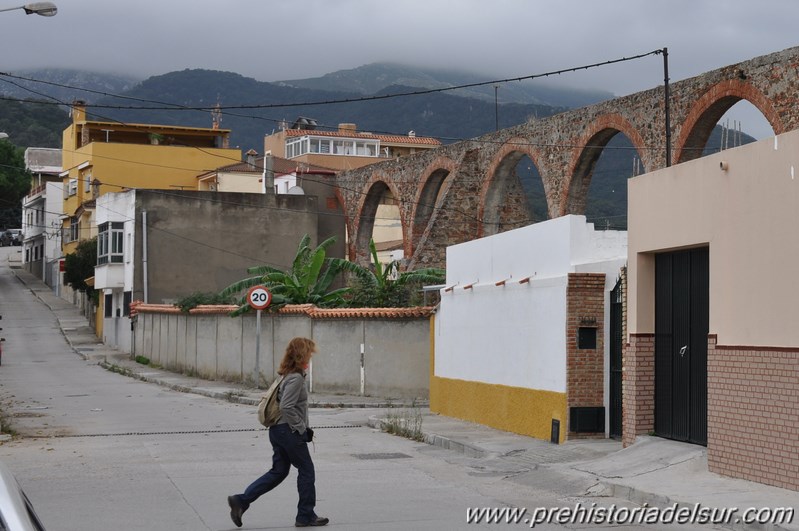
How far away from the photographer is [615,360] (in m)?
15.6

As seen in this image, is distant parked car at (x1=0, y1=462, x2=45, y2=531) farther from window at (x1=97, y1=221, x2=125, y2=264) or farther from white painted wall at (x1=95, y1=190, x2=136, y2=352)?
window at (x1=97, y1=221, x2=125, y2=264)

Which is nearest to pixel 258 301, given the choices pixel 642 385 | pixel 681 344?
pixel 642 385

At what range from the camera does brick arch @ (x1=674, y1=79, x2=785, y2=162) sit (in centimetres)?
2381

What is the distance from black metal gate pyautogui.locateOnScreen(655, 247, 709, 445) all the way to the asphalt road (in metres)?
1.78

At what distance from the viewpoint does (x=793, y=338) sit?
10.9 metres

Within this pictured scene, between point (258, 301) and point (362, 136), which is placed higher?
point (362, 136)

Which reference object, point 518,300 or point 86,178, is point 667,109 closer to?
point 518,300

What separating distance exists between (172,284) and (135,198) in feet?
12.4

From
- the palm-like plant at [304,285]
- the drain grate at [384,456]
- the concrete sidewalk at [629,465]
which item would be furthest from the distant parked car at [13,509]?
the palm-like plant at [304,285]

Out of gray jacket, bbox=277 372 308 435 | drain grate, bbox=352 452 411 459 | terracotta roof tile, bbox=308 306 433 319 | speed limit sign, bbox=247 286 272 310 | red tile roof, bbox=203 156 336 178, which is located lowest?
drain grate, bbox=352 452 411 459

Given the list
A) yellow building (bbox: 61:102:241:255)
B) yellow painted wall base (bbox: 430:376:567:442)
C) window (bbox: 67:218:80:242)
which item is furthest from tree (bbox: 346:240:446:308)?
window (bbox: 67:218:80:242)

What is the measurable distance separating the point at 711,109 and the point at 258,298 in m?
11.8

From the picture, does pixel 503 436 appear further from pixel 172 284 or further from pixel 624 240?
pixel 172 284

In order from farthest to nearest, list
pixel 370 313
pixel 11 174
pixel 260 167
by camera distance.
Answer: pixel 11 174, pixel 260 167, pixel 370 313
